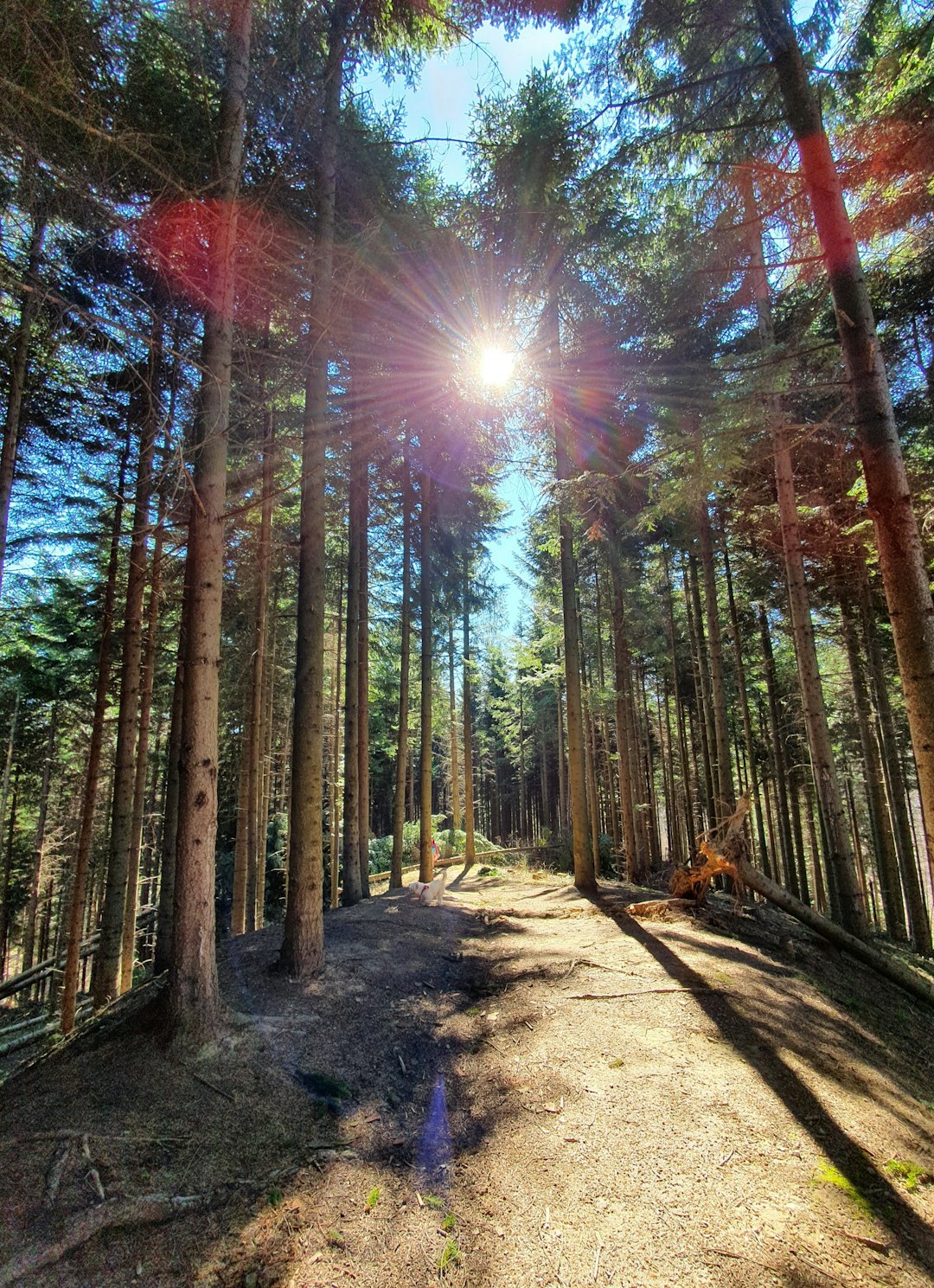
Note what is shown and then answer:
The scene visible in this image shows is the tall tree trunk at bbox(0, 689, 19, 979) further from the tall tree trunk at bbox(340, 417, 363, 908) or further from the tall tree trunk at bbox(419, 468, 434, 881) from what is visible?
the tall tree trunk at bbox(419, 468, 434, 881)

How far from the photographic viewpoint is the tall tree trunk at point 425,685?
41.6 feet

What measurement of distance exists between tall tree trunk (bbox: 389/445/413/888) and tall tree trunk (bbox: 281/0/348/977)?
18.7 feet

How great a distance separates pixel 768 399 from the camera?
555cm

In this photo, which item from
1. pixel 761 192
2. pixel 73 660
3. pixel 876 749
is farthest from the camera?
pixel 73 660

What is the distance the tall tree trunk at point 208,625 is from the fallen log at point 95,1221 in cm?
137

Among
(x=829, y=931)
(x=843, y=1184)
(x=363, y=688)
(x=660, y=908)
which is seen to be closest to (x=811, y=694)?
(x=829, y=931)

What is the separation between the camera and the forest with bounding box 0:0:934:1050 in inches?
182

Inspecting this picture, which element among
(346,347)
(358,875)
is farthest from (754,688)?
(346,347)

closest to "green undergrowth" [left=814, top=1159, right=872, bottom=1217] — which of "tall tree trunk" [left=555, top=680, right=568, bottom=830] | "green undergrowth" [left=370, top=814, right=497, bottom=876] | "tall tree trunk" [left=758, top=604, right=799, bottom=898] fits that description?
"tall tree trunk" [left=758, top=604, right=799, bottom=898]

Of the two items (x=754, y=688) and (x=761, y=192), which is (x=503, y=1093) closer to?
(x=761, y=192)

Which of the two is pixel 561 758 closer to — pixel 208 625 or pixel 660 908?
pixel 660 908

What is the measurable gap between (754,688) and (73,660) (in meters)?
20.5

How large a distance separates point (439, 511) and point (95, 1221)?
43.6 ft

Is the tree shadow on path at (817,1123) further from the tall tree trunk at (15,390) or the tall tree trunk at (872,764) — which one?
the tall tree trunk at (15,390)
